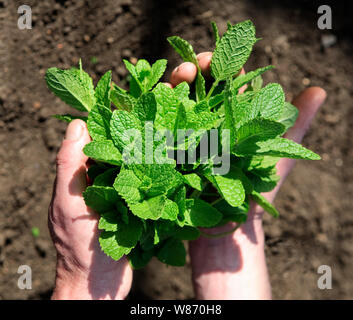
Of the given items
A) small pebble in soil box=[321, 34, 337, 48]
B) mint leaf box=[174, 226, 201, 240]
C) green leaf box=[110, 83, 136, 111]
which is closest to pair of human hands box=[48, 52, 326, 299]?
green leaf box=[110, 83, 136, 111]

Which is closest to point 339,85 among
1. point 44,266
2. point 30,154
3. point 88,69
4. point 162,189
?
point 88,69

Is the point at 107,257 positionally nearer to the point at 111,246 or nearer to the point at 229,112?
the point at 111,246

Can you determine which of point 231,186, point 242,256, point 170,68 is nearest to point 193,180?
point 231,186

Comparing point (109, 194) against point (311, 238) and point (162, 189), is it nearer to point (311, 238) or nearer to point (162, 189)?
point (162, 189)

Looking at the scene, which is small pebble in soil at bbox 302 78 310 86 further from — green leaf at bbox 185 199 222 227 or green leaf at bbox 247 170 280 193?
green leaf at bbox 185 199 222 227

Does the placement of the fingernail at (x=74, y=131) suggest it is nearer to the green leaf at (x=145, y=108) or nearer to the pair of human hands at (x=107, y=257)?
the pair of human hands at (x=107, y=257)

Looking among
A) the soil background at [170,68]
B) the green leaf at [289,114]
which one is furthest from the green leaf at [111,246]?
the soil background at [170,68]
